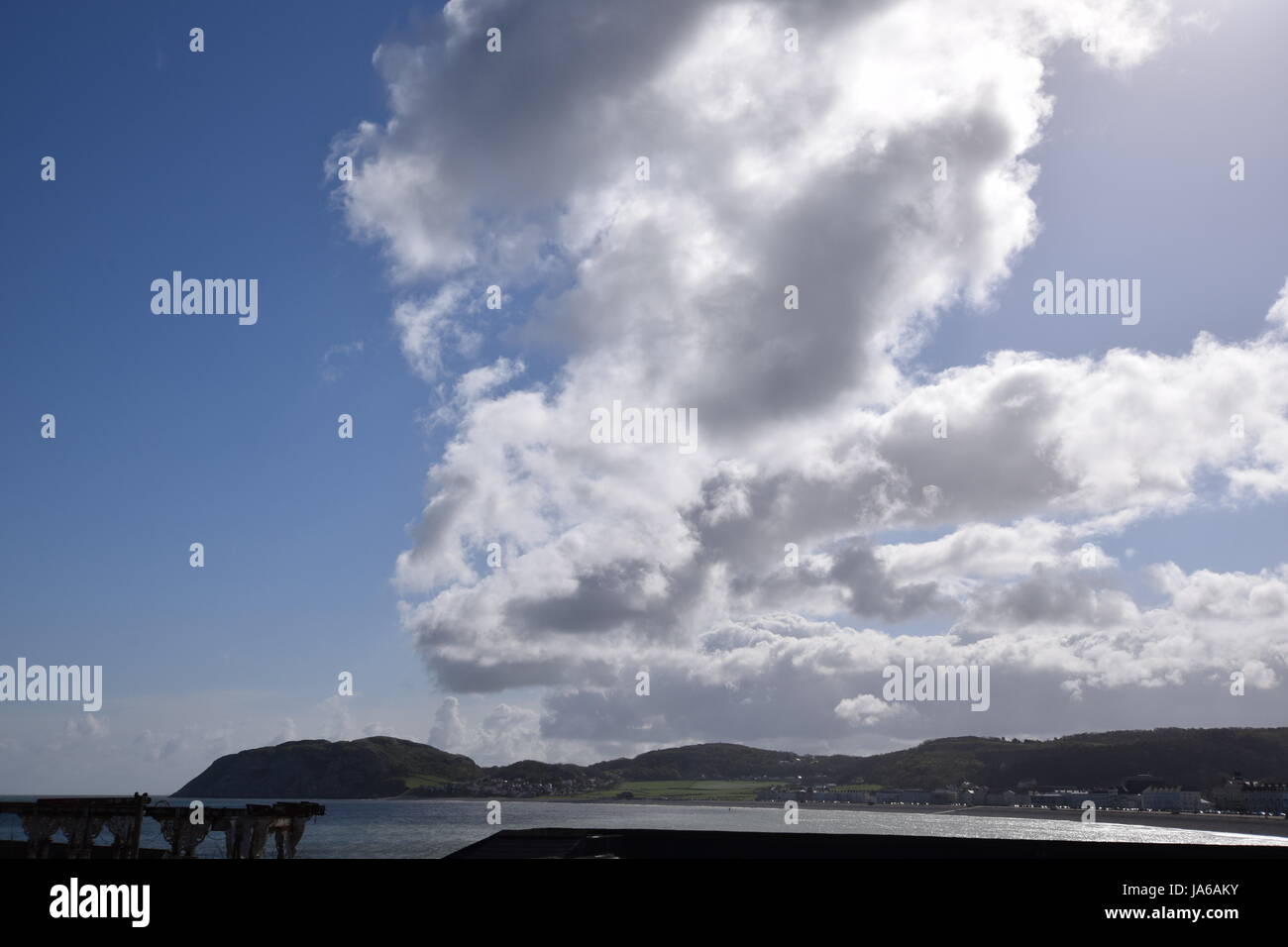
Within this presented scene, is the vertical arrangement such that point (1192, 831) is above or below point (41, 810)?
below

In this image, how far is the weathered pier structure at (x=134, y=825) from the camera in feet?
Result: 148

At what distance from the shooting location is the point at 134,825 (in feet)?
147

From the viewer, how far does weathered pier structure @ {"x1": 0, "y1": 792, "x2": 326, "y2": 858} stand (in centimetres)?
4512

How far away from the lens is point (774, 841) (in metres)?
43.0
